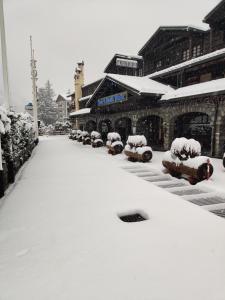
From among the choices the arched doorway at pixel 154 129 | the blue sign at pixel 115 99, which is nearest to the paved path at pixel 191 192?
the blue sign at pixel 115 99

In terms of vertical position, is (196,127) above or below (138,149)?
above

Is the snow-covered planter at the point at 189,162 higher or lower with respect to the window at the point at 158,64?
lower

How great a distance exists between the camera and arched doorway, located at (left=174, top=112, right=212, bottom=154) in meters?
15.0

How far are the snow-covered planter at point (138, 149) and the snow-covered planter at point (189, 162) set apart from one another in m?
2.37

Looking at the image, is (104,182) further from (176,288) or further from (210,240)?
(176,288)

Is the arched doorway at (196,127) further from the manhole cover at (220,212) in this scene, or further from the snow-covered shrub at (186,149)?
the manhole cover at (220,212)

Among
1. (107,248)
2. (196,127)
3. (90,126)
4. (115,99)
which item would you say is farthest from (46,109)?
(107,248)

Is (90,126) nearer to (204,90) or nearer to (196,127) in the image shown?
(196,127)

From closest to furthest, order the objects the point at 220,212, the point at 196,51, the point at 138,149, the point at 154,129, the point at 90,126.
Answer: the point at 220,212 → the point at 138,149 → the point at 196,51 → the point at 154,129 → the point at 90,126

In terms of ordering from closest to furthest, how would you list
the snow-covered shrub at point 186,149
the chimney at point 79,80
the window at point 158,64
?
the snow-covered shrub at point 186,149 < the window at point 158,64 < the chimney at point 79,80

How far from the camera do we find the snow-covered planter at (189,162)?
657 centimetres

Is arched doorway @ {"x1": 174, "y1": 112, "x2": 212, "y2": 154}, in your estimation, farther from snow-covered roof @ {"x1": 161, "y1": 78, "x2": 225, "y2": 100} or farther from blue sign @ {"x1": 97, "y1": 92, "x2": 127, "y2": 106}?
blue sign @ {"x1": 97, "y1": 92, "x2": 127, "y2": 106}

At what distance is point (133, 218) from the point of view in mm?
4414

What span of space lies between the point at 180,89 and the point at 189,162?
8982mm
